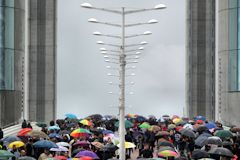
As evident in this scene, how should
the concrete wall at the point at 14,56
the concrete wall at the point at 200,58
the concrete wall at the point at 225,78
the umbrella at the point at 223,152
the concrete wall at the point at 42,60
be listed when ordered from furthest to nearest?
the concrete wall at the point at 200,58, the concrete wall at the point at 42,60, the concrete wall at the point at 225,78, the concrete wall at the point at 14,56, the umbrella at the point at 223,152

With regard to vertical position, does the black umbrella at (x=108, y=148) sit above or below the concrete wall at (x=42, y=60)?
below

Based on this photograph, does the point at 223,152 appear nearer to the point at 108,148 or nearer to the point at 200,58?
the point at 108,148

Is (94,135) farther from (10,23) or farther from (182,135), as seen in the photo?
(10,23)

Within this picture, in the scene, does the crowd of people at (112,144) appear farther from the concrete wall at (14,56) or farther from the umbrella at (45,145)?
the concrete wall at (14,56)

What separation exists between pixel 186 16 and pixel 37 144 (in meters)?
54.2

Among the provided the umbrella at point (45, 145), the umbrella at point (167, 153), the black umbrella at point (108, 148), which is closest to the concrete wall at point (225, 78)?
the black umbrella at point (108, 148)

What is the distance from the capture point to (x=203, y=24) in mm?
79250

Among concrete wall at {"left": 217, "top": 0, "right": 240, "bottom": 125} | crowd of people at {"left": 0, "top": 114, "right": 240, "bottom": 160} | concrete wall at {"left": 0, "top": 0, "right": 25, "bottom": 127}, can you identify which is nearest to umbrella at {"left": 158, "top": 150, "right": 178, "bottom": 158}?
crowd of people at {"left": 0, "top": 114, "right": 240, "bottom": 160}

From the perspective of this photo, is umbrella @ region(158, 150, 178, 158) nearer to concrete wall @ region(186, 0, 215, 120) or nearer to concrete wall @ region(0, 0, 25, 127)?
concrete wall @ region(0, 0, 25, 127)

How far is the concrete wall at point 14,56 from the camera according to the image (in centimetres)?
5914

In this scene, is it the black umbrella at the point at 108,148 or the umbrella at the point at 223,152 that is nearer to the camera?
the umbrella at the point at 223,152

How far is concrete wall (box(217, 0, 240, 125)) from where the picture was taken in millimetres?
63612

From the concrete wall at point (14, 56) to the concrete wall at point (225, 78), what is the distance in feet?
51.7

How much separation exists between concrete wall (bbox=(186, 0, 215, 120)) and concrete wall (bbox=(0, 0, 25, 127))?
2225 cm
